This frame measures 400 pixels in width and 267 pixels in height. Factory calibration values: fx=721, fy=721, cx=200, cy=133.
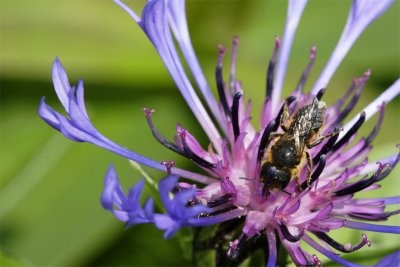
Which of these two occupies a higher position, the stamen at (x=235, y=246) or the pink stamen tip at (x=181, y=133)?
the pink stamen tip at (x=181, y=133)

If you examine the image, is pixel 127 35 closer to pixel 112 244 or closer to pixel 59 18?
pixel 59 18

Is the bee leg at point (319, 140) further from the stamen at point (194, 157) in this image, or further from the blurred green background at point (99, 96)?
the blurred green background at point (99, 96)

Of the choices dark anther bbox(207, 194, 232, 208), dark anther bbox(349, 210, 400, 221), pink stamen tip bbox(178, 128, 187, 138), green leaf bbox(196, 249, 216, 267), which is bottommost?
green leaf bbox(196, 249, 216, 267)

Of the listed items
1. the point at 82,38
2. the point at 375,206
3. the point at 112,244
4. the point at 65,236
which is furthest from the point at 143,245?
the point at 375,206

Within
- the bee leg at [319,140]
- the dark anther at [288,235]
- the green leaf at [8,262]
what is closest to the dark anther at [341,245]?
the dark anther at [288,235]

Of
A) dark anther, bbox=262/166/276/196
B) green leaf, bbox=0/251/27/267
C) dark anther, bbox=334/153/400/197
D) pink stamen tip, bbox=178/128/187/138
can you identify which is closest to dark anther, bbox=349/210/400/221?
dark anther, bbox=334/153/400/197

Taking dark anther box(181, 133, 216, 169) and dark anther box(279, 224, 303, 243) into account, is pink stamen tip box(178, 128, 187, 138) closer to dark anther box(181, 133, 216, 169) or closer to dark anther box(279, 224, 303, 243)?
dark anther box(181, 133, 216, 169)
